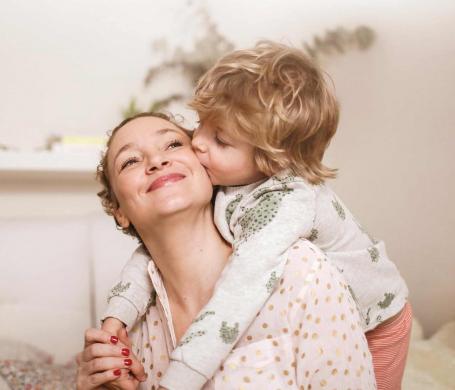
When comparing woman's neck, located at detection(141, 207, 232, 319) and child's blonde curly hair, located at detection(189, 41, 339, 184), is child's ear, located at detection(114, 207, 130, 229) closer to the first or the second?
woman's neck, located at detection(141, 207, 232, 319)

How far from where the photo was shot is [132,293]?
142 cm

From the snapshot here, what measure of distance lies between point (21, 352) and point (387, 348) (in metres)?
1.36

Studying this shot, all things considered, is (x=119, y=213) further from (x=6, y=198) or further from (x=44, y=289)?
(x=6, y=198)

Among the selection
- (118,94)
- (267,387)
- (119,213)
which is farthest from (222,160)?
(118,94)

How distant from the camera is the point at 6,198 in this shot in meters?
2.65

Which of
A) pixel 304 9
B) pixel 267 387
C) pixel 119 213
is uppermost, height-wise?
pixel 304 9

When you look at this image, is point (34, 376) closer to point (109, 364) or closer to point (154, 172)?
point (109, 364)

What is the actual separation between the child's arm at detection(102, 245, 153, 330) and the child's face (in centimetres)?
32

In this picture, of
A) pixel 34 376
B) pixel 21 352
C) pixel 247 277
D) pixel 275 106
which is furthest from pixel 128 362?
pixel 21 352

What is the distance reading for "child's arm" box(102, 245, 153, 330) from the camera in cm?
138

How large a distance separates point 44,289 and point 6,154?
0.56 meters

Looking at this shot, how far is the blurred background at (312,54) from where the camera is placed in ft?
8.59

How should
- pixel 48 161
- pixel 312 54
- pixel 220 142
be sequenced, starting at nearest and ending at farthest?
pixel 220 142 < pixel 48 161 < pixel 312 54

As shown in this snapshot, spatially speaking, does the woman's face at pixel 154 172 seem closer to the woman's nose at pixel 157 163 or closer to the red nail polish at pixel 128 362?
the woman's nose at pixel 157 163
